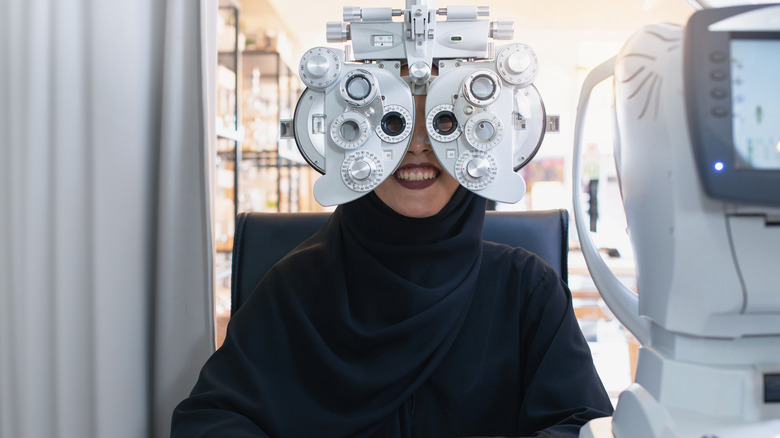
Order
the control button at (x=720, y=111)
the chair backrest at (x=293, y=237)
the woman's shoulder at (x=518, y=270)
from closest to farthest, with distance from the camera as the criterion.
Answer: the control button at (x=720, y=111) → the woman's shoulder at (x=518, y=270) → the chair backrest at (x=293, y=237)

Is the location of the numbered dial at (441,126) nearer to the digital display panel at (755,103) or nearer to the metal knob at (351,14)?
the metal knob at (351,14)

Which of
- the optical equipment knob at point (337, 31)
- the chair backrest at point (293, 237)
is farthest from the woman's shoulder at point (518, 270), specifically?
the optical equipment knob at point (337, 31)

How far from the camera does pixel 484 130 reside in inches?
20.8

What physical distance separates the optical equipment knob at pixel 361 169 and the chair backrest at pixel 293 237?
1.80 feet

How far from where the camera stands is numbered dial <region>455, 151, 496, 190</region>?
526mm

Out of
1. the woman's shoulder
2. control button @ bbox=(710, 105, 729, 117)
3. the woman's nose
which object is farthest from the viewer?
the woman's shoulder

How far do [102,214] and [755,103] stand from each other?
0.86 metres

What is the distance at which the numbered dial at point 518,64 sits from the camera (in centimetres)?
52

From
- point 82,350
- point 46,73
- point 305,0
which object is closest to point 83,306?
point 82,350

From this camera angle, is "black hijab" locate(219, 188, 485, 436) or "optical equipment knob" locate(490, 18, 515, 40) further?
"black hijab" locate(219, 188, 485, 436)

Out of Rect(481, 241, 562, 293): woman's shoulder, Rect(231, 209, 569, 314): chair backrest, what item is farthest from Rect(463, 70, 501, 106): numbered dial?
Rect(231, 209, 569, 314): chair backrest

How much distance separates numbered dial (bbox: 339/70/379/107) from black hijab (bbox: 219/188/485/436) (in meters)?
0.31

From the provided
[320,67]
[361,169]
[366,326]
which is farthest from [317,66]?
[366,326]

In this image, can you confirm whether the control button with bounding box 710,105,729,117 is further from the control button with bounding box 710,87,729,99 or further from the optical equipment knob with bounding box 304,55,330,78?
the optical equipment knob with bounding box 304,55,330,78
